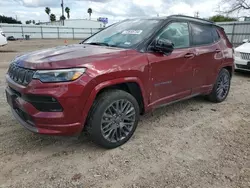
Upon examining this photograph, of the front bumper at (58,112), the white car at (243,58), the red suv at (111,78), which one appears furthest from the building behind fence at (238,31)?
the front bumper at (58,112)

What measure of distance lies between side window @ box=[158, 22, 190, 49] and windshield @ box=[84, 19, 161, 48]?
20 centimetres

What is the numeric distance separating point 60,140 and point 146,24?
2.25 m

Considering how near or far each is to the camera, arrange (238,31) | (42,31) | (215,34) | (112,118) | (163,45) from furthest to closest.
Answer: (42,31) < (238,31) < (215,34) < (163,45) < (112,118)

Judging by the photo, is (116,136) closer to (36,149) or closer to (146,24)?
(36,149)

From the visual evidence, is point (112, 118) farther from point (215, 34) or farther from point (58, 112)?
point (215, 34)

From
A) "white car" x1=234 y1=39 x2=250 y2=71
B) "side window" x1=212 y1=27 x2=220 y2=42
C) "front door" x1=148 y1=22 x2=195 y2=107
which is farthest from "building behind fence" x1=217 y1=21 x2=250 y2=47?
"front door" x1=148 y1=22 x2=195 y2=107

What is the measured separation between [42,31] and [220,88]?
117 ft

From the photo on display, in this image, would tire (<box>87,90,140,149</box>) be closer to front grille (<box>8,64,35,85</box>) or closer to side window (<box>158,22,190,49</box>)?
front grille (<box>8,64,35,85</box>)

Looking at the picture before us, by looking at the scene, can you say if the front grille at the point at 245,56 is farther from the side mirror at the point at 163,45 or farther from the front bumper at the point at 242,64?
the side mirror at the point at 163,45

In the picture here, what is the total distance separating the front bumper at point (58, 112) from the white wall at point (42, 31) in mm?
29583

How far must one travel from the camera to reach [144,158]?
118 inches

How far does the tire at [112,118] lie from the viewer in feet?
9.65

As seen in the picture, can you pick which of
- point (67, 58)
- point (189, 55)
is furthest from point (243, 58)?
point (67, 58)

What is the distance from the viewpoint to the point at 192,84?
14.0 ft
